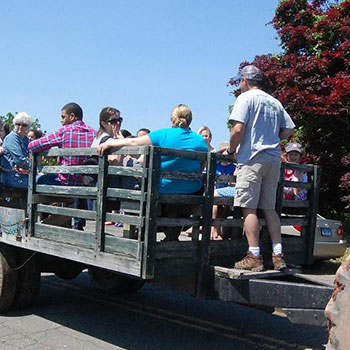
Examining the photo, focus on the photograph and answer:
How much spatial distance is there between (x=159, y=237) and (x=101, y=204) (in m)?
0.88

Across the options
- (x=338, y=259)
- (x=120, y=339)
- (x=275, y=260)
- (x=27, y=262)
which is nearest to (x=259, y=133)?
(x=275, y=260)

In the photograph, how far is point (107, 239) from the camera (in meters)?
4.48

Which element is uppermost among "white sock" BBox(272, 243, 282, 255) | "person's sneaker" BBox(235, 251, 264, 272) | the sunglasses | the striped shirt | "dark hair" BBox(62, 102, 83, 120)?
"dark hair" BBox(62, 102, 83, 120)

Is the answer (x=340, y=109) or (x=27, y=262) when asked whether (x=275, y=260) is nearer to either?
(x=27, y=262)

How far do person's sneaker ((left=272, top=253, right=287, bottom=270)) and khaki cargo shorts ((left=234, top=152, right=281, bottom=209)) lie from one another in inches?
18.2

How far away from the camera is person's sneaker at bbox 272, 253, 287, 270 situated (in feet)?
14.8

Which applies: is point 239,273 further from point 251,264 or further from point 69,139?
point 69,139

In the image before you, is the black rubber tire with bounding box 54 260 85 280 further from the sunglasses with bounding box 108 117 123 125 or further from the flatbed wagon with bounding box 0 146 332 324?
the sunglasses with bounding box 108 117 123 125

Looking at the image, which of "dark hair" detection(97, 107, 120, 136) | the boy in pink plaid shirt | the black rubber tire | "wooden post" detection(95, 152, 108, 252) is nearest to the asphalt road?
the black rubber tire

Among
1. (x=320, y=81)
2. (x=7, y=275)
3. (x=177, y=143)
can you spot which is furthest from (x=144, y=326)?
(x=320, y=81)

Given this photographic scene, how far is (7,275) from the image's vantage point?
5711mm

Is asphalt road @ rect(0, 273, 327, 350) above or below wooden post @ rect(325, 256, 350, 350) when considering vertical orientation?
below

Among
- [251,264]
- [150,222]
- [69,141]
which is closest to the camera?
[150,222]

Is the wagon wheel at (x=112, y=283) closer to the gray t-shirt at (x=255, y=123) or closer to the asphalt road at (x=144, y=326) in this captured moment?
the asphalt road at (x=144, y=326)
